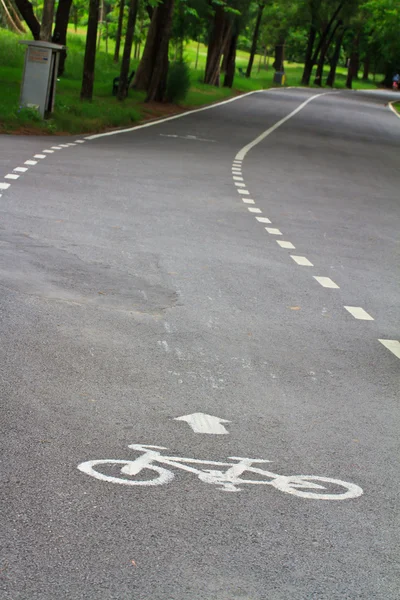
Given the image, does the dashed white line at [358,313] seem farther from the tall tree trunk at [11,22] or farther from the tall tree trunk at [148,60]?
the tall tree trunk at [11,22]

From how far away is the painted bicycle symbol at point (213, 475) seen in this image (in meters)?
4.73

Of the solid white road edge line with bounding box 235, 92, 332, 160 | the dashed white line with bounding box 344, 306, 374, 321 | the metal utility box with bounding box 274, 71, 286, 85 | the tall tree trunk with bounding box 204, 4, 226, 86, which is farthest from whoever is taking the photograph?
the metal utility box with bounding box 274, 71, 286, 85

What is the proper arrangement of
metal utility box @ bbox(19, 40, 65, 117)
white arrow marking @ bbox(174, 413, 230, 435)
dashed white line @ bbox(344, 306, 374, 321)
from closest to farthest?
white arrow marking @ bbox(174, 413, 230, 435), dashed white line @ bbox(344, 306, 374, 321), metal utility box @ bbox(19, 40, 65, 117)

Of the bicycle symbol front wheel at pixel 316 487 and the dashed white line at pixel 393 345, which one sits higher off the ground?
the bicycle symbol front wheel at pixel 316 487

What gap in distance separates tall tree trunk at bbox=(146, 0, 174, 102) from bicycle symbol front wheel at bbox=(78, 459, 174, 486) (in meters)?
37.2

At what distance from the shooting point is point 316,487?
16.0 feet

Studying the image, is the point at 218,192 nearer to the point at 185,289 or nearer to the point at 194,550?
the point at 185,289

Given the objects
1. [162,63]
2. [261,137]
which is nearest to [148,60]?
[162,63]

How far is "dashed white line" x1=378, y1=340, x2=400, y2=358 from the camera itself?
7793mm

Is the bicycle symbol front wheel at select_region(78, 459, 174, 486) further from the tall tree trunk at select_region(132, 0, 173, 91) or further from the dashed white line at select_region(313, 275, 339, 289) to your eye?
the tall tree trunk at select_region(132, 0, 173, 91)

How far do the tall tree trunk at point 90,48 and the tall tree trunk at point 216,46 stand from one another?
1132 inches

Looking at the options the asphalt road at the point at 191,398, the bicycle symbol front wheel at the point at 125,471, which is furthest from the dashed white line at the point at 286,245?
the bicycle symbol front wheel at the point at 125,471

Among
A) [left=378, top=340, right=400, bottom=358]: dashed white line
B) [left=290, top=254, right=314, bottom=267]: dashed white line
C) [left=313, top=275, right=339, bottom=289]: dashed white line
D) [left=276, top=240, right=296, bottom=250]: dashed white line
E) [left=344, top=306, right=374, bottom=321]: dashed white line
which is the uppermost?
[left=378, top=340, right=400, bottom=358]: dashed white line

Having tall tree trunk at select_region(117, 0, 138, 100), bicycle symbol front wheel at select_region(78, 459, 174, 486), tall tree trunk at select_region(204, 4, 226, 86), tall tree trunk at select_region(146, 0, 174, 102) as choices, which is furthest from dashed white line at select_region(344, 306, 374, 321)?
tall tree trunk at select_region(204, 4, 226, 86)
